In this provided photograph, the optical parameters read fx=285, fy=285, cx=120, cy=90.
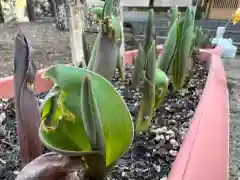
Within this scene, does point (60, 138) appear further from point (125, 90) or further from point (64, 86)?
point (125, 90)

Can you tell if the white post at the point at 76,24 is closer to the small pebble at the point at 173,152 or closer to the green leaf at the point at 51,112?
the small pebble at the point at 173,152

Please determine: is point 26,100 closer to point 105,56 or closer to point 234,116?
point 105,56

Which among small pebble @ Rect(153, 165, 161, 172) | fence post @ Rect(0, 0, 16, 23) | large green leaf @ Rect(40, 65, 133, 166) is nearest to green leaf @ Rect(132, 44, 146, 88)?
small pebble @ Rect(153, 165, 161, 172)

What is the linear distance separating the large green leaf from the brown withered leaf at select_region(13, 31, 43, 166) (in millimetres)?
62

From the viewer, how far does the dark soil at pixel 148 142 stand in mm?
401

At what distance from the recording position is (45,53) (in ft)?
5.51

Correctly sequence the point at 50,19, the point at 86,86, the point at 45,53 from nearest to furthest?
1. the point at 86,86
2. the point at 45,53
3. the point at 50,19

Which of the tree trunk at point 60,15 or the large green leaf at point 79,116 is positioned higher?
the tree trunk at point 60,15

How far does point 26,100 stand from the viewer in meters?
0.31

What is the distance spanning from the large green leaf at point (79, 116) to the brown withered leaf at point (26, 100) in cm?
6

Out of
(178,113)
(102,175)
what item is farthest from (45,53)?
(102,175)

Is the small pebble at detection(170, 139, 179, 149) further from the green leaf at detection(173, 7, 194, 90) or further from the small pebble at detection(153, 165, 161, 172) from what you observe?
the green leaf at detection(173, 7, 194, 90)

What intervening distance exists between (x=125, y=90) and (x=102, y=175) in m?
0.43

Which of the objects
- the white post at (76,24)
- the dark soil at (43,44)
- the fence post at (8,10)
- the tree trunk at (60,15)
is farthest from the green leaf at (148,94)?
the fence post at (8,10)
